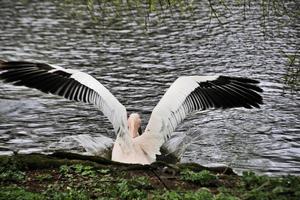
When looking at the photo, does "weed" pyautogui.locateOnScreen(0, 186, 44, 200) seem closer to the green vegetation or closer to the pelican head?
the green vegetation

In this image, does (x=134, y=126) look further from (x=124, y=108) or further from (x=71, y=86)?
(x=71, y=86)

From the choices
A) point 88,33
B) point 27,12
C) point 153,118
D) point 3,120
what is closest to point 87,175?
point 153,118

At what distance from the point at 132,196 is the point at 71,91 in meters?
2.65

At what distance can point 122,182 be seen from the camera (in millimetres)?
6293

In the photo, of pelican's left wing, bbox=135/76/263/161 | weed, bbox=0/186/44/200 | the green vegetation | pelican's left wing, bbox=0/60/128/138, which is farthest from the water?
weed, bbox=0/186/44/200

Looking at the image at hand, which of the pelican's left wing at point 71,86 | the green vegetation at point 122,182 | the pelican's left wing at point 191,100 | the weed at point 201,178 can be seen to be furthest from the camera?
the pelican's left wing at point 191,100

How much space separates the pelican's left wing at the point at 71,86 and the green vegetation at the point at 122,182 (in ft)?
2.95

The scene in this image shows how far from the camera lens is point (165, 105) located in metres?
8.27

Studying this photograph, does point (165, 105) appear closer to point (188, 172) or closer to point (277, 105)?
point (188, 172)

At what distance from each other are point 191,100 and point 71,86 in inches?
59.3

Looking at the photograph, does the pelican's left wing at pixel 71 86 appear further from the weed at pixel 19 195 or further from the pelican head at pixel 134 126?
the weed at pixel 19 195

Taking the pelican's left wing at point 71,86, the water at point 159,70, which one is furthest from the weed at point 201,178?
the water at point 159,70

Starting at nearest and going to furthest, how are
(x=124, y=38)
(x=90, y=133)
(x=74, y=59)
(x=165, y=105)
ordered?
1. (x=165, y=105)
2. (x=90, y=133)
3. (x=74, y=59)
4. (x=124, y=38)

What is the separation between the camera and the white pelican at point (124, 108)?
324 inches
